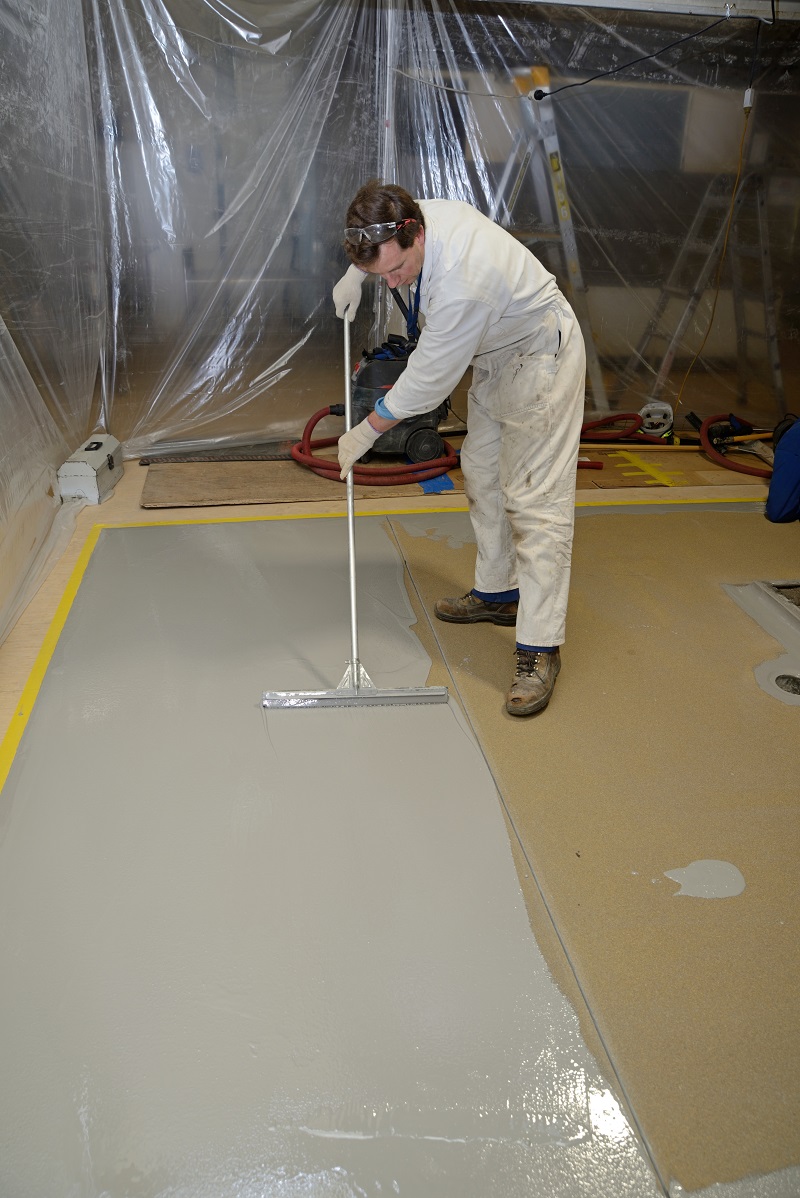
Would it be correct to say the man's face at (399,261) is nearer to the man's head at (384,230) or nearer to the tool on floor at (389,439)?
the man's head at (384,230)

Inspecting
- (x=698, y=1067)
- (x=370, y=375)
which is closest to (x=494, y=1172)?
(x=698, y=1067)

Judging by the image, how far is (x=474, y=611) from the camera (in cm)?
269

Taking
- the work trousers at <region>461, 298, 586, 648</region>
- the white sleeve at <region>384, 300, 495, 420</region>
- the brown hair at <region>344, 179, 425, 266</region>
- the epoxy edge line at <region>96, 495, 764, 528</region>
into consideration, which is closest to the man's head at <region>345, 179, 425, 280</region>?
the brown hair at <region>344, 179, 425, 266</region>

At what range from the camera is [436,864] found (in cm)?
175

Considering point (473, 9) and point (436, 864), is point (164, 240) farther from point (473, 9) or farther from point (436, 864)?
point (436, 864)

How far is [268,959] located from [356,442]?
1238 mm

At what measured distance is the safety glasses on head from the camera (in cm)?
183

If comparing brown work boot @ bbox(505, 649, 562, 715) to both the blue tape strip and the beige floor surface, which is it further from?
the blue tape strip

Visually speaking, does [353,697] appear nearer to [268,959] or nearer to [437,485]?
[268,959]

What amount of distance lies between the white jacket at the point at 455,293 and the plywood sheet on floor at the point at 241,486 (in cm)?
170

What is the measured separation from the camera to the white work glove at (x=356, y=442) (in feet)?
6.96

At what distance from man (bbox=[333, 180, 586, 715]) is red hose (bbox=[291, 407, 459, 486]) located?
127 cm

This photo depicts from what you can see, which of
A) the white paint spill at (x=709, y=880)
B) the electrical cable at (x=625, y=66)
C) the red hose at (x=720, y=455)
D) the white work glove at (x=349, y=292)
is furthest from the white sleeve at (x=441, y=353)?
the electrical cable at (x=625, y=66)

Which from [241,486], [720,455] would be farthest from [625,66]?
[241,486]
